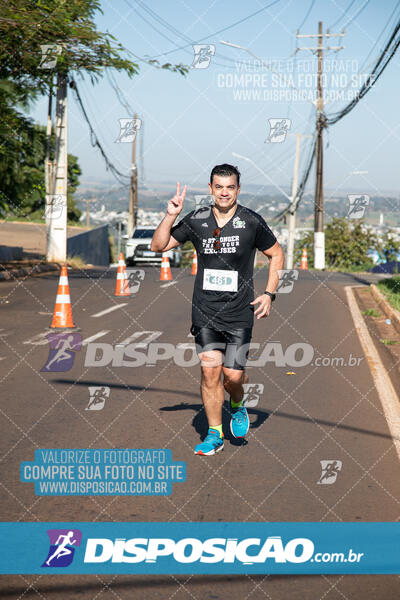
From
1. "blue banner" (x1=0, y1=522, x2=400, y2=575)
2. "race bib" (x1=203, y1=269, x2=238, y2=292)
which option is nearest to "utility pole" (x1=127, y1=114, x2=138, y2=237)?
"race bib" (x1=203, y1=269, x2=238, y2=292)

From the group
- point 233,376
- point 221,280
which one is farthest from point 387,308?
point 221,280

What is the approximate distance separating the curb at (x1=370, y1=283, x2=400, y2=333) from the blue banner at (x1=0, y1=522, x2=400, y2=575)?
31.1 feet

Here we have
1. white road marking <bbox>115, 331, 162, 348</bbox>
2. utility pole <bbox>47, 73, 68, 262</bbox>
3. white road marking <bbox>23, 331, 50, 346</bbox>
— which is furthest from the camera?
utility pole <bbox>47, 73, 68, 262</bbox>

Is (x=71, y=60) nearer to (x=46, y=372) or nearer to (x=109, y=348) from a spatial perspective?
(x=109, y=348)

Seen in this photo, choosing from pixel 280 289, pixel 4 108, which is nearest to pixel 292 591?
pixel 280 289

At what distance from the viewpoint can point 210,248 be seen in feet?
18.5

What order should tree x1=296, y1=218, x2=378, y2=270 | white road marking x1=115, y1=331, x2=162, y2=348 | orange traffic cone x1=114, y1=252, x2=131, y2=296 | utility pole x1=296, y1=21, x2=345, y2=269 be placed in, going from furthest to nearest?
1. tree x1=296, y1=218, x2=378, y2=270
2. utility pole x1=296, y1=21, x2=345, y2=269
3. orange traffic cone x1=114, y1=252, x2=131, y2=296
4. white road marking x1=115, y1=331, x2=162, y2=348

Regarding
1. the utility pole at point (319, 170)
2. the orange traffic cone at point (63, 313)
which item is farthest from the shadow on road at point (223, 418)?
the utility pole at point (319, 170)

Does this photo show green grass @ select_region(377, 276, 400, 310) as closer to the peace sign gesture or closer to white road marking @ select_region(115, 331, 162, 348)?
white road marking @ select_region(115, 331, 162, 348)

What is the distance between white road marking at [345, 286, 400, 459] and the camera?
693 centimetres

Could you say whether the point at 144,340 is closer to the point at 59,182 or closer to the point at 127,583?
the point at 127,583

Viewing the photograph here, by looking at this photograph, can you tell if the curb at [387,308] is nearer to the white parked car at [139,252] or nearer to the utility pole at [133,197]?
the white parked car at [139,252]

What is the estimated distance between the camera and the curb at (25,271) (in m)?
21.0

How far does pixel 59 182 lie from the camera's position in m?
25.9
